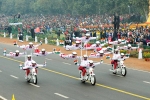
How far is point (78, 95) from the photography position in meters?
19.2

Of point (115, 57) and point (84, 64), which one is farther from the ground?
point (115, 57)

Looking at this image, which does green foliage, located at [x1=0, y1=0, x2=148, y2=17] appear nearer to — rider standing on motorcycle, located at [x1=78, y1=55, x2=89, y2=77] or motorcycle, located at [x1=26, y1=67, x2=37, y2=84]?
rider standing on motorcycle, located at [x1=78, y1=55, x2=89, y2=77]

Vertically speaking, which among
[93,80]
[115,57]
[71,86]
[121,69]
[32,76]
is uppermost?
[115,57]

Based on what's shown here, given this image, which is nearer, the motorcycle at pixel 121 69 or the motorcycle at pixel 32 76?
the motorcycle at pixel 32 76

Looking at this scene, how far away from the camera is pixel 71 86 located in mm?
21719

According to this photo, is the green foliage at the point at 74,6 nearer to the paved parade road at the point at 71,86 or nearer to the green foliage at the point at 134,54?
the green foliage at the point at 134,54

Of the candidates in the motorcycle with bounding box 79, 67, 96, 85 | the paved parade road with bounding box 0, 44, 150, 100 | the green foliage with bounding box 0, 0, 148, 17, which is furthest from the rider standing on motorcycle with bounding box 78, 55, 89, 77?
the green foliage with bounding box 0, 0, 148, 17

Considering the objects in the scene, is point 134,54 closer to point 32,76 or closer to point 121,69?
point 121,69

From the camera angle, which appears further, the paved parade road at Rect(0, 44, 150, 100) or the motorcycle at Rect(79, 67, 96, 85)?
the motorcycle at Rect(79, 67, 96, 85)

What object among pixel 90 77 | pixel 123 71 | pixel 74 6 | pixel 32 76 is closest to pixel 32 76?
pixel 32 76

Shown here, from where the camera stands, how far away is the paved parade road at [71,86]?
62.7 feet

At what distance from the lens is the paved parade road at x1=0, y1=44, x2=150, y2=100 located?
62.7ft

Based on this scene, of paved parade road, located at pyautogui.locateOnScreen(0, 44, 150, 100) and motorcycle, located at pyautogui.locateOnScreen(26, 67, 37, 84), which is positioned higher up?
motorcycle, located at pyautogui.locateOnScreen(26, 67, 37, 84)

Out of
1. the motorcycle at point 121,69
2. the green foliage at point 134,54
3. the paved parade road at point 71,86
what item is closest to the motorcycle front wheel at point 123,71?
the motorcycle at point 121,69
